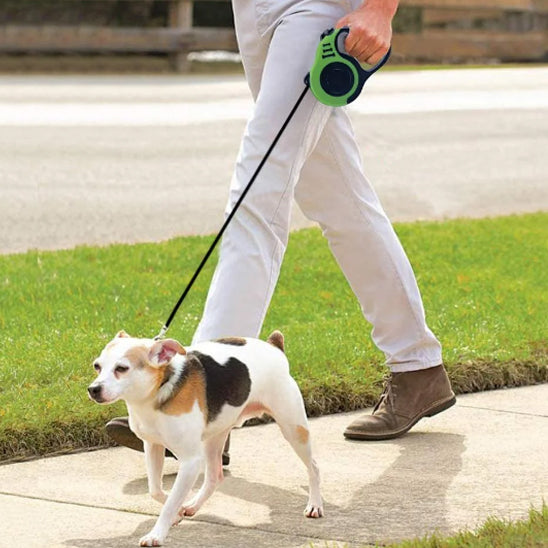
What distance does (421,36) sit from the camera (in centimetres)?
2281

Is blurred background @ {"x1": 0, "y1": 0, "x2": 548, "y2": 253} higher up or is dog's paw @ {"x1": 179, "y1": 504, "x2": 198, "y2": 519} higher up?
dog's paw @ {"x1": 179, "y1": 504, "x2": 198, "y2": 519}

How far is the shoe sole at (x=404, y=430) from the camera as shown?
187 inches

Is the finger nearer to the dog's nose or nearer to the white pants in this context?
the white pants

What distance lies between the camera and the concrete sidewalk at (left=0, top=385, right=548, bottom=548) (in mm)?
3783

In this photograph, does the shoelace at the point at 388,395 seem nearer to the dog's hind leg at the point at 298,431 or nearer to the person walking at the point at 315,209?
the person walking at the point at 315,209

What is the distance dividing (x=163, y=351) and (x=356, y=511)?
77cm

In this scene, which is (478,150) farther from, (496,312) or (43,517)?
(43,517)

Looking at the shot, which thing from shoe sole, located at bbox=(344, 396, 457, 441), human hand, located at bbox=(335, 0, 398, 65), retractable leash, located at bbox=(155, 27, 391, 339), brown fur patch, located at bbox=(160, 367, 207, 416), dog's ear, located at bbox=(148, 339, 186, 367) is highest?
human hand, located at bbox=(335, 0, 398, 65)

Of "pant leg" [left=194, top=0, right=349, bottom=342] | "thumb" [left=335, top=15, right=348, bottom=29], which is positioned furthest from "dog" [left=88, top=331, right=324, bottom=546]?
"thumb" [left=335, top=15, right=348, bottom=29]

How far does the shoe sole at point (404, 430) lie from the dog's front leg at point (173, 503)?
1.14 m

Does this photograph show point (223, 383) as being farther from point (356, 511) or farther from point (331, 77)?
point (331, 77)

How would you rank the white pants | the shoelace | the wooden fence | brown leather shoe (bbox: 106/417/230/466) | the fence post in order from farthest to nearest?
the fence post → the wooden fence → the shoelace → the white pants → brown leather shoe (bbox: 106/417/230/466)

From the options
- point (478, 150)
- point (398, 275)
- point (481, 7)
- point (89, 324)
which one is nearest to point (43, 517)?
point (398, 275)

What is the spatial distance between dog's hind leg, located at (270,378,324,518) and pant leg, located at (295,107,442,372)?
0.93 meters
